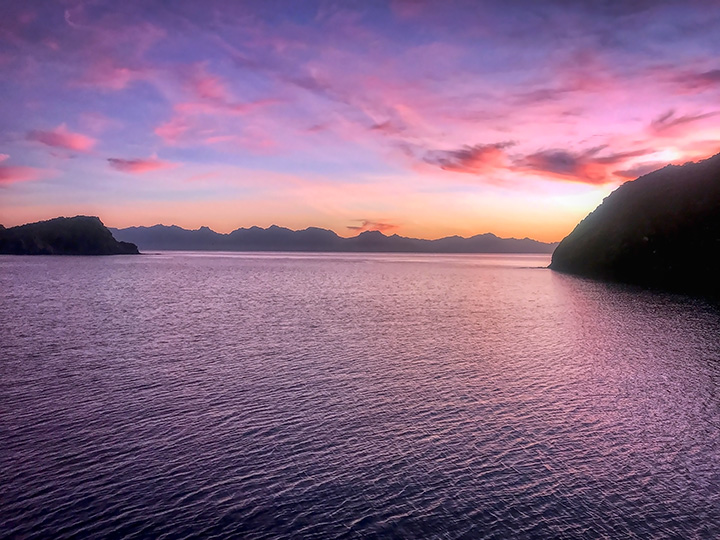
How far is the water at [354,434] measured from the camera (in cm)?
1678

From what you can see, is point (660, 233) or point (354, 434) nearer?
point (354, 434)

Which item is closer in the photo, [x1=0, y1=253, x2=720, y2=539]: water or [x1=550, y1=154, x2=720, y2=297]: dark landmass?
[x1=0, y1=253, x2=720, y2=539]: water

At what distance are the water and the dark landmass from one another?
95323mm

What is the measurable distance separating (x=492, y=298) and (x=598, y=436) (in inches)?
2901

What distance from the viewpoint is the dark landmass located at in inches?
5276

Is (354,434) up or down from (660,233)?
down

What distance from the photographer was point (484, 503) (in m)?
17.8

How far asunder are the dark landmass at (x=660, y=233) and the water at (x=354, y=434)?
95323 mm

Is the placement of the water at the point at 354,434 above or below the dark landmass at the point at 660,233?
below

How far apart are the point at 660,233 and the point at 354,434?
6285 inches

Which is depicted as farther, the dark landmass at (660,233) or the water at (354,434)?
the dark landmass at (660,233)

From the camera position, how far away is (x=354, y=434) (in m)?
23.9

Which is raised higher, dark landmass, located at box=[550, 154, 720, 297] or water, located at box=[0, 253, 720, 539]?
dark landmass, located at box=[550, 154, 720, 297]

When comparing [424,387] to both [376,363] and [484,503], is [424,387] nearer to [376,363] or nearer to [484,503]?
[376,363]
